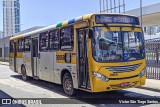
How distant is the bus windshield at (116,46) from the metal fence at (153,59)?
464 cm

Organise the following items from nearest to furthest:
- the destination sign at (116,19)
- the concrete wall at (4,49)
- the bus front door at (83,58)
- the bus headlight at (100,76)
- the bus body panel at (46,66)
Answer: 1. the bus headlight at (100,76)
2. the destination sign at (116,19)
3. the bus front door at (83,58)
4. the bus body panel at (46,66)
5. the concrete wall at (4,49)

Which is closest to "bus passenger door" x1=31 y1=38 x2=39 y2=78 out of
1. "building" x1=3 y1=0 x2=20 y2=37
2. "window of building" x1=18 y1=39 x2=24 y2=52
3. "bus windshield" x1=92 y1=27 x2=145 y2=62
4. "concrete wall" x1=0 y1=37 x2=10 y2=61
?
"window of building" x1=18 y1=39 x2=24 y2=52

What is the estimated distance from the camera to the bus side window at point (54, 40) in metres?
11.1

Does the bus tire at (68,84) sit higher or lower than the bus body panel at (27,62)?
lower

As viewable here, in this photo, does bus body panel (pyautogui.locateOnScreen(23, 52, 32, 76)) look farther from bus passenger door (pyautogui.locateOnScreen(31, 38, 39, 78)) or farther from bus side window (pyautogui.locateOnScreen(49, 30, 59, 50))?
bus side window (pyautogui.locateOnScreen(49, 30, 59, 50))

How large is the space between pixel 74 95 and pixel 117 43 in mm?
2686

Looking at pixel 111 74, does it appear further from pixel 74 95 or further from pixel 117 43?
pixel 74 95

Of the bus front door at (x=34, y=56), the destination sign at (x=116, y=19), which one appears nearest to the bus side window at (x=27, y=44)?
the bus front door at (x=34, y=56)

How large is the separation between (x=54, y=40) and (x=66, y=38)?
1.25 meters

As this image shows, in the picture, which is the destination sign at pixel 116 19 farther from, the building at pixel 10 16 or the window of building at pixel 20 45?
the building at pixel 10 16

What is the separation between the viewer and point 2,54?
49.2 meters

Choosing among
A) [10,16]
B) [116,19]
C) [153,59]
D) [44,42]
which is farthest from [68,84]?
[10,16]

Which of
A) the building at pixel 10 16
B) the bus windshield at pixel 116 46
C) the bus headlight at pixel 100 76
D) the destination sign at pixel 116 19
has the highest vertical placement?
the building at pixel 10 16

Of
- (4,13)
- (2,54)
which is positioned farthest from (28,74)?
(4,13)
